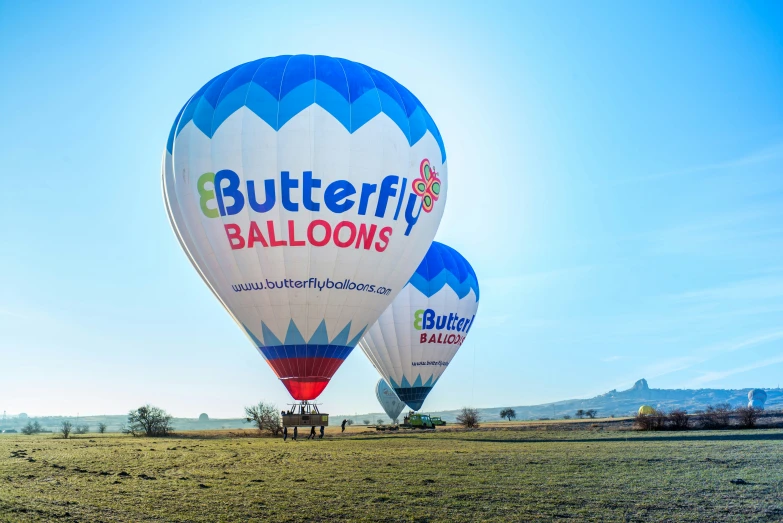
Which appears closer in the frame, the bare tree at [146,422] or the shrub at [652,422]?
the shrub at [652,422]

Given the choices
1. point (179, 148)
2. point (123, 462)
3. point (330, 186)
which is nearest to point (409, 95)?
point (330, 186)

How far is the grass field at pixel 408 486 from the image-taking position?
10.6 metres

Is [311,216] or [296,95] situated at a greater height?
[296,95]

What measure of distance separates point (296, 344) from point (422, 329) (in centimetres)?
1823

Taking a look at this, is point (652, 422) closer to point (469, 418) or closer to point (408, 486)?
point (469, 418)

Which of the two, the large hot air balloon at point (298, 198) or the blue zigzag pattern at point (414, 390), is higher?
the large hot air balloon at point (298, 198)

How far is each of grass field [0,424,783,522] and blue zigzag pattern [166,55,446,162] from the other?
1363cm

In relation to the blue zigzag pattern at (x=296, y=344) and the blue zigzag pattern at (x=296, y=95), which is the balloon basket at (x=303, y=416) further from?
the blue zigzag pattern at (x=296, y=95)

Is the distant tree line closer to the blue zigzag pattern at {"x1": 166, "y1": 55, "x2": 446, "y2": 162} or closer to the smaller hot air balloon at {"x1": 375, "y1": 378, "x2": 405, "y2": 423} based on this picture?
the blue zigzag pattern at {"x1": 166, "y1": 55, "x2": 446, "y2": 162}

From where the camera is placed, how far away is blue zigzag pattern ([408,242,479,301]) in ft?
150

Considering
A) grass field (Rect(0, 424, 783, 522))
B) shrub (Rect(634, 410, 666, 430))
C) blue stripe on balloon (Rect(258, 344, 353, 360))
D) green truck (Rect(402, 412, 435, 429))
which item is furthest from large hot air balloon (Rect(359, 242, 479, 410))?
grass field (Rect(0, 424, 783, 522))

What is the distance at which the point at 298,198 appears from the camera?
26844mm

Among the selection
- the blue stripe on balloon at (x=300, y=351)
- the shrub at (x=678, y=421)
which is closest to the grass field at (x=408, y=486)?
the blue stripe on balloon at (x=300, y=351)

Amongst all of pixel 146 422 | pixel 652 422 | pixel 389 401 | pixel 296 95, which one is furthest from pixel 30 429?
pixel 652 422
